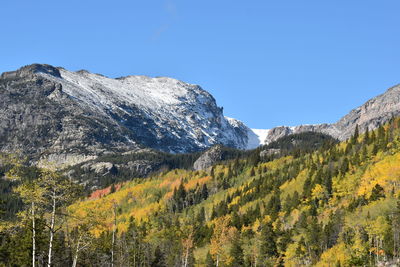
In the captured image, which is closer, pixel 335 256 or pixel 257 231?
pixel 335 256

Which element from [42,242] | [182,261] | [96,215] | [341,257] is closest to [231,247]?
[182,261]

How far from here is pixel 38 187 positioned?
3597cm

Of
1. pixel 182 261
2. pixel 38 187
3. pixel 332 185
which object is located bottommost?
pixel 182 261

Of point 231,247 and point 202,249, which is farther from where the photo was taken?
point 202,249

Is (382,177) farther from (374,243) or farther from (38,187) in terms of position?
(38,187)

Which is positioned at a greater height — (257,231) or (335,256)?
(257,231)

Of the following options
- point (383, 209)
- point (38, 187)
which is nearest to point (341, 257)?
point (383, 209)

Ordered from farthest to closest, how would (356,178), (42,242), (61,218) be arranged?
(356,178) → (42,242) → (61,218)

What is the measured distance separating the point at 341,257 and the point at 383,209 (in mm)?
27865

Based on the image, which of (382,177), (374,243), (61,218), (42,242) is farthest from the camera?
(382,177)

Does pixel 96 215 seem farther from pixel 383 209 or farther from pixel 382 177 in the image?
pixel 382 177

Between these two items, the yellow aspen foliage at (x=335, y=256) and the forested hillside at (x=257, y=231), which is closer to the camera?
the forested hillside at (x=257, y=231)

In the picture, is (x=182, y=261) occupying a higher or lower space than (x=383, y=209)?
lower

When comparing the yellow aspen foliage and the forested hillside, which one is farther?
the yellow aspen foliage
